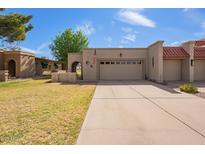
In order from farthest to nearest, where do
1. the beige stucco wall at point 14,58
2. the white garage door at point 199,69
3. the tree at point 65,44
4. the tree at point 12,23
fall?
the tree at point 65,44, the beige stucco wall at point 14,58, the white garage door at point 199,69, the tree at point 12,23

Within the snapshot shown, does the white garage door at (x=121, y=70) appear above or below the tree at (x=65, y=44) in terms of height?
below

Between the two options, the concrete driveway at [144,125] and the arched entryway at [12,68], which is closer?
the concrete driveway at [144,125]

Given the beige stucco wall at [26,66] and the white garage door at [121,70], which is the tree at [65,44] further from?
the white garage door at [121,70]

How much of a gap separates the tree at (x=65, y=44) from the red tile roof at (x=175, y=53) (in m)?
20.6

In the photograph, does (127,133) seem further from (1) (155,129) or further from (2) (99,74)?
(2) (99,74)

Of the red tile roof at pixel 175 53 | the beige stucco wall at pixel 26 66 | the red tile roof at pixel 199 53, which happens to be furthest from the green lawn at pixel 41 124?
the beige stucco wall at pixel 26 66

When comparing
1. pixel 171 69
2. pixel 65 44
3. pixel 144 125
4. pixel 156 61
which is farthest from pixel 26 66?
pixel 144 125

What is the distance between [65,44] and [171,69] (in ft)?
73.9

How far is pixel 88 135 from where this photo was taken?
4.91 meters

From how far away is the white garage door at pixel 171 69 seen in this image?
2080 centimetres
